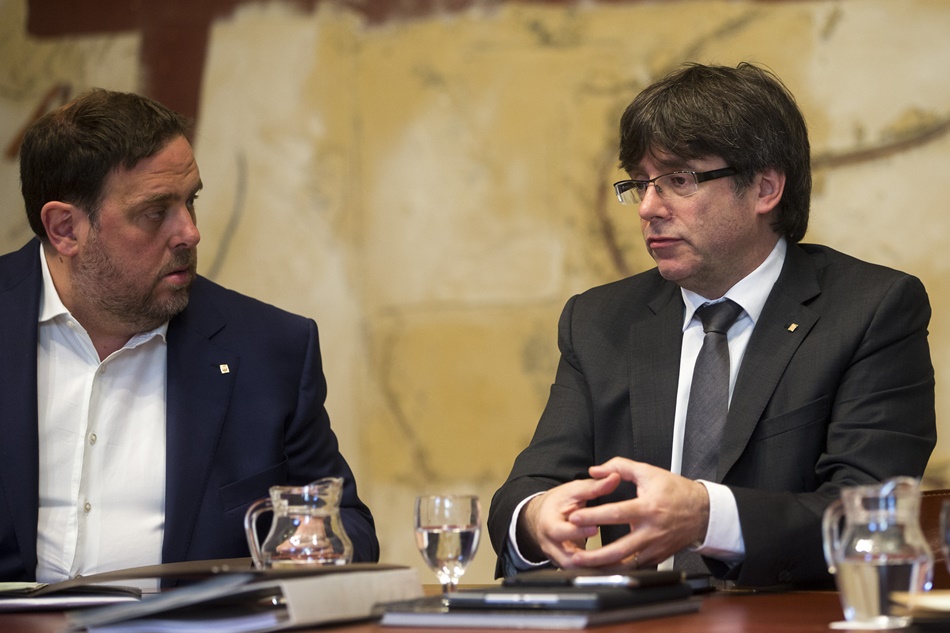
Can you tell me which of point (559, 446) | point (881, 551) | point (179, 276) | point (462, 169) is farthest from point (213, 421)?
point (462, 169)

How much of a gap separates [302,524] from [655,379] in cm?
97

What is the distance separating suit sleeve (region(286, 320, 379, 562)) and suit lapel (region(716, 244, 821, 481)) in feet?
2.34

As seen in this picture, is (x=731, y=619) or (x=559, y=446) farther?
(x=559, y=446)

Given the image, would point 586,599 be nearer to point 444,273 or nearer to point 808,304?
point 808,304

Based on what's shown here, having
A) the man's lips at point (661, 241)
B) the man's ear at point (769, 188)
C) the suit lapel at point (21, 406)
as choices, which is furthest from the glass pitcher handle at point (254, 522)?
the man's ear at point (769, 188)

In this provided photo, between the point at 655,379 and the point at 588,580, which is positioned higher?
the point at 655,379

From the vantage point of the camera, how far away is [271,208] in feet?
12.9

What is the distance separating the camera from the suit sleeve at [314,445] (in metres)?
2.34

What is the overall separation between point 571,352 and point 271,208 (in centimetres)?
177

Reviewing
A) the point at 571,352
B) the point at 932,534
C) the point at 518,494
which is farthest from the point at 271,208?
the point at 932,534

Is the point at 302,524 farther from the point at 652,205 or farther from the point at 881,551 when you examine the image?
the point at 652,205

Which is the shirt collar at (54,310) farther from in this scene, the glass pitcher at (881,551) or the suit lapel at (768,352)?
the glass pitcher at (881,551)

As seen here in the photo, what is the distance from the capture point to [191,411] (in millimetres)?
2348

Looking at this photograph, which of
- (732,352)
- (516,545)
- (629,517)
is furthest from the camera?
(732,352)
